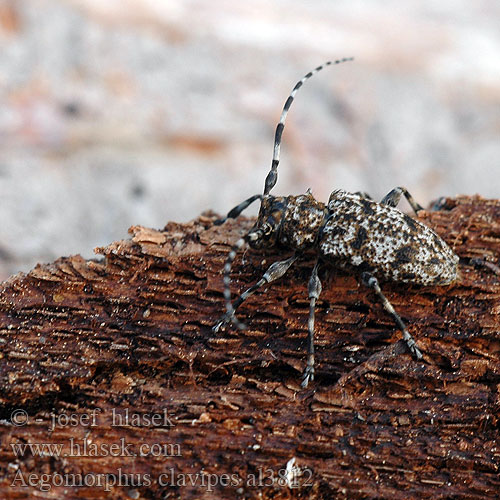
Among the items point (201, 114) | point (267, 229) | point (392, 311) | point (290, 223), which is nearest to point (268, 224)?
point (267, 229)

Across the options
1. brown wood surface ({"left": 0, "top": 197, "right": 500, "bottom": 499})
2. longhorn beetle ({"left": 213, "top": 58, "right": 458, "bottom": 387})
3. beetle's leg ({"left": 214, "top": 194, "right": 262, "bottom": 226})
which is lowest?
brown wood surface ({"left": 0, "top": 197, "right": 500, "bottom": 499})

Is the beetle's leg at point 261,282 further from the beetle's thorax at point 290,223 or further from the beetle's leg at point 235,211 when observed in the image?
the beetle's leg at point 235,211

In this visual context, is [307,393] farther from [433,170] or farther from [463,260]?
[433,170]

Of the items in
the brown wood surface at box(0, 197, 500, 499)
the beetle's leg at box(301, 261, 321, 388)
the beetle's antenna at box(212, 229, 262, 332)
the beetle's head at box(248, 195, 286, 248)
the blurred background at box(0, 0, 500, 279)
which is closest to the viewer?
the brown wood surface at box(0, 197, 500, 499)

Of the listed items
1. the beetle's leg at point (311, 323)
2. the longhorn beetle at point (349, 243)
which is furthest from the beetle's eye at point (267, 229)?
the beetle's leg at point (311, 323)

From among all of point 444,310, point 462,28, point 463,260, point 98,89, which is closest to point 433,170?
point 462,28

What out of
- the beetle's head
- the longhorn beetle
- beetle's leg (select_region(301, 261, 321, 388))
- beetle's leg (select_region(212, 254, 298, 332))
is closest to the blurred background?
the beetle's head

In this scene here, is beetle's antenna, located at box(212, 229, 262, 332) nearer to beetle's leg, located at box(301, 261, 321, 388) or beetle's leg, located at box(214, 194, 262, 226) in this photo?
beetle's leg, located at box(214, 194, 262, 226)
